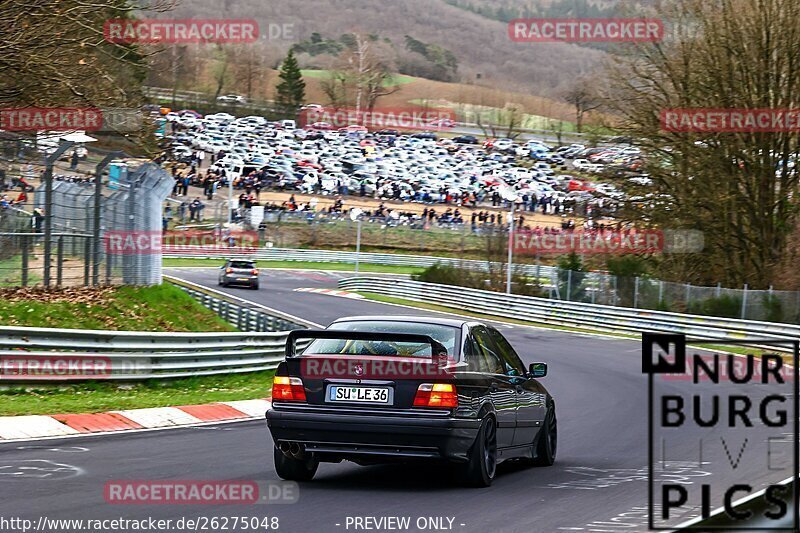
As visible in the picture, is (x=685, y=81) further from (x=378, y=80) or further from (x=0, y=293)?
(x=378, y=80)

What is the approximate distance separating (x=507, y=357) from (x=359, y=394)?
2248 mm

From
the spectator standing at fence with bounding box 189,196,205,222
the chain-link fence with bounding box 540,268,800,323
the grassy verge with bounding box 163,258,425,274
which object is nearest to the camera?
the chain-link fence with bounding box 540,268,800,323

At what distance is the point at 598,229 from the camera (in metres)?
47.9

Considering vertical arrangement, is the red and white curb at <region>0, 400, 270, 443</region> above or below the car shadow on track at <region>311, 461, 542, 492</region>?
below

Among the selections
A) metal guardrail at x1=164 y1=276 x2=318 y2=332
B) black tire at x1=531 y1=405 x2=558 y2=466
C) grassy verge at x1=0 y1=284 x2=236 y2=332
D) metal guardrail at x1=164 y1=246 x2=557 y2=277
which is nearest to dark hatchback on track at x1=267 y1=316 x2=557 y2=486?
black tire at x1=531 y1=405 x2=558 y2=466

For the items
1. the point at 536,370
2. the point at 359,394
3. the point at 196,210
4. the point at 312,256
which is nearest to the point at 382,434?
the point at 359,394

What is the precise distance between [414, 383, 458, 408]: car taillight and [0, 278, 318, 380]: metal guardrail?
8.32 meters

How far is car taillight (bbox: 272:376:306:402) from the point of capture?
31.2 feet

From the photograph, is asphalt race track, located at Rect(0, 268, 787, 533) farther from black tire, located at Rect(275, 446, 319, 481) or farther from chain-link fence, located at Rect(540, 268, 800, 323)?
chain-link fence, located at Rect(540, 268, 800, 323)

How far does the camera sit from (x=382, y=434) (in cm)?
916

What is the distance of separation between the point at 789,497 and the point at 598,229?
1725 inches
